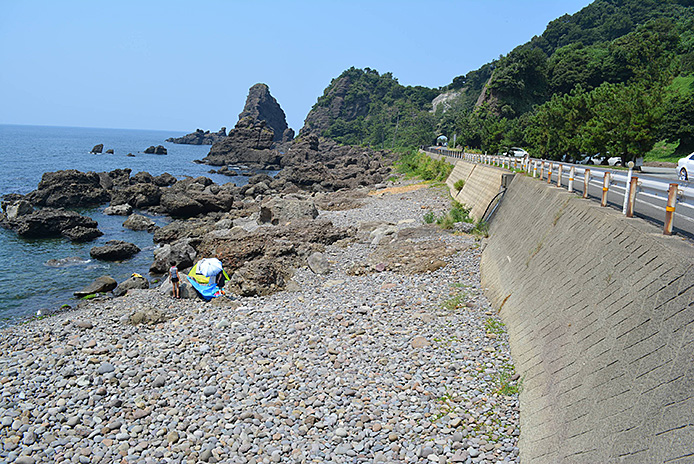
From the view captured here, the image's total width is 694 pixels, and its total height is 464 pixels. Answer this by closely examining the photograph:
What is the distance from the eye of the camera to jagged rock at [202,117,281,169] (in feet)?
325

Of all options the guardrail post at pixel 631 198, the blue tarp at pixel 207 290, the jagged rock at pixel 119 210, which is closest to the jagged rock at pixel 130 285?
the blue tarp at pixel 207 290

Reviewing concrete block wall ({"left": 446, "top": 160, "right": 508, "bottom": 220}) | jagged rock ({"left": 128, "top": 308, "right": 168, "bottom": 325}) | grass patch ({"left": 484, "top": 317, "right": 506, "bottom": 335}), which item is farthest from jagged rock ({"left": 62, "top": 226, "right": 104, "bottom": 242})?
grass patch ({"left": 484, "top": 317, "right": 506, "bottom": 335})

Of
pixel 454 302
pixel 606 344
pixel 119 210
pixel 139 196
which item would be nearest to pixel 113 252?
pixel 119 210

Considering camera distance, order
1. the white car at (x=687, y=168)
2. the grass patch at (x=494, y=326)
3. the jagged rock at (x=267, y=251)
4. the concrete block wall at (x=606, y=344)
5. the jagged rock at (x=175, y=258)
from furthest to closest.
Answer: the jagged rock at (x=175, y=258) < the white car at (x=687, y=168) < the jagged rock at (x=267, y=251) < the grass patch at (x=494, y=326) < the concrete block wall at (x=606, y=344)

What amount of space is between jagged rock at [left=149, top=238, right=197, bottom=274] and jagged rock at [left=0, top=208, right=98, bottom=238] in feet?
37.3

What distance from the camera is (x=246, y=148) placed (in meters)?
105

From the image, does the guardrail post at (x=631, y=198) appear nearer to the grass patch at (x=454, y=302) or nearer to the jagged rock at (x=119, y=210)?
the grass patch at (x=454, y=302)

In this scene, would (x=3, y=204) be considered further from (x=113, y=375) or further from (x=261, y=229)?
(x=113, y=375)

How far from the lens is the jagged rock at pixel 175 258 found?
1969 centimetres

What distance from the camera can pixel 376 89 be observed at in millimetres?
183625

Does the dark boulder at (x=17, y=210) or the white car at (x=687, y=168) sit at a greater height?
the white car at (x=687, y=168)

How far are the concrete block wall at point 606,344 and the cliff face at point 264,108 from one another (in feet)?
551

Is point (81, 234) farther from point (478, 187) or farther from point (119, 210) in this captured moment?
point (478, 187)

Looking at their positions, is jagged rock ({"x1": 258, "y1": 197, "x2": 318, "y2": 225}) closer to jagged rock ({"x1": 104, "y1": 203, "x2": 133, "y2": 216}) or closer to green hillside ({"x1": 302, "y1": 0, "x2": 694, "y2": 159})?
jagged rock ({"x1": 104, "y1": 203, "x2": 133, "y2": 216})
